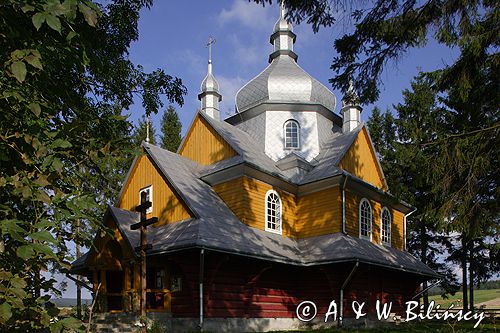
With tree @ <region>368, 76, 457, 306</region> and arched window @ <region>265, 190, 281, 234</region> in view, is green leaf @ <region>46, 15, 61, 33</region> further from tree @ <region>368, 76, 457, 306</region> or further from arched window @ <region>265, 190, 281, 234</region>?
tree @ <region>368, 76, 457, 306</region>

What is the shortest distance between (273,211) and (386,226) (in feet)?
17.9

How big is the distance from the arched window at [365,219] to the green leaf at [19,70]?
15.6 metres

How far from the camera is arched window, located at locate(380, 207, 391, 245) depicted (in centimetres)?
1898

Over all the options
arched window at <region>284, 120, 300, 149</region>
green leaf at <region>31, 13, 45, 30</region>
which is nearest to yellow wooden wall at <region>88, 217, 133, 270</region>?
arched window at <region>284, 120, 300, 149</region>

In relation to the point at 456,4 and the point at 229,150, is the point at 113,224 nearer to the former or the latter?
the point at 229,150

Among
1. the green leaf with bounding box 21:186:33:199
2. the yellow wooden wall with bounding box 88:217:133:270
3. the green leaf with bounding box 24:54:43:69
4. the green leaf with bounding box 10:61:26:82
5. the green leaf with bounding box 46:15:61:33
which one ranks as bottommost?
the yellow wooden wall with bounding box 88:217:133:270

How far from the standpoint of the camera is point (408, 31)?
8258 mm

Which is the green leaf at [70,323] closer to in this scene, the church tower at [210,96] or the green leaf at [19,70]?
the green leaf at [19,70]

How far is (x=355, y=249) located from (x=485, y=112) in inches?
232

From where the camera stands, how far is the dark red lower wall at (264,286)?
1307 centimetres

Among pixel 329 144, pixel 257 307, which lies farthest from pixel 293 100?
pixel 257 307

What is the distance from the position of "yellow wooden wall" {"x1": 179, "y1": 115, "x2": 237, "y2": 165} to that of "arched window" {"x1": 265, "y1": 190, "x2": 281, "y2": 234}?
193cm

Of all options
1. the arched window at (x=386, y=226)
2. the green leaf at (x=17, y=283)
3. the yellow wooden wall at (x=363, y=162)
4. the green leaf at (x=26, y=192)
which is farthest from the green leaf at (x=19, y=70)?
the arched window at (x=386, y=226)

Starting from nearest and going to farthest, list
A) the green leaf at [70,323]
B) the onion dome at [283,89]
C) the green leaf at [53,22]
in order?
the green leaf at [53,22] → the green leaf at [70,323] → the onion dome at [283,89]
